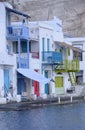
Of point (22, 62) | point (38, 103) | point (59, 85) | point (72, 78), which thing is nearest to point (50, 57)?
point (59, 85)

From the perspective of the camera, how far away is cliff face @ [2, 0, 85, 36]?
10634 centimetres

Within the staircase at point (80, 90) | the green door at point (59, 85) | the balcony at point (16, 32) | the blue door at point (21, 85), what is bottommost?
the staircase at point (80, 90)

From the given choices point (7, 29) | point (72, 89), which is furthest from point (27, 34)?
point (72, 89)

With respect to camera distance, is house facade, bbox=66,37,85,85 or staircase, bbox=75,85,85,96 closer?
staircase, bbox=75,85,85,96

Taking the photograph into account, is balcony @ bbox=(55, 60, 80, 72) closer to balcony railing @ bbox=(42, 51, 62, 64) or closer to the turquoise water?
balcony railing @ bbox=(42, 51, 62, 64)

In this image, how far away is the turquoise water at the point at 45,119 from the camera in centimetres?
3148

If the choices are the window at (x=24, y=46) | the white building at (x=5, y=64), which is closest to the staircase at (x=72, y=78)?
the window at (x=24, y=46)

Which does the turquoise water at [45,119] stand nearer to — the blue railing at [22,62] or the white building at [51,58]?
the blue railing at [22,62]

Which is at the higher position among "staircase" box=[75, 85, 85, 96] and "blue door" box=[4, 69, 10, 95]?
"blue door" box=[4, 69, 10, 95]

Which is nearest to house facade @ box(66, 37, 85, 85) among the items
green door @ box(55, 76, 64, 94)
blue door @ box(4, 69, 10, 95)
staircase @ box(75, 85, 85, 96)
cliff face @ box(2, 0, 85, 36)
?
staircase @ box(75, 85, 85, 96)

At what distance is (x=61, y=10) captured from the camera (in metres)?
108

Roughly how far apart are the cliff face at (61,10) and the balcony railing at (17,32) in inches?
2203

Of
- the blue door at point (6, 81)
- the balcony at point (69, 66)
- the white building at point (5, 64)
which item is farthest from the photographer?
the balcony at point (69, 66)

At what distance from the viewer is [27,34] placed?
49.9 meters
